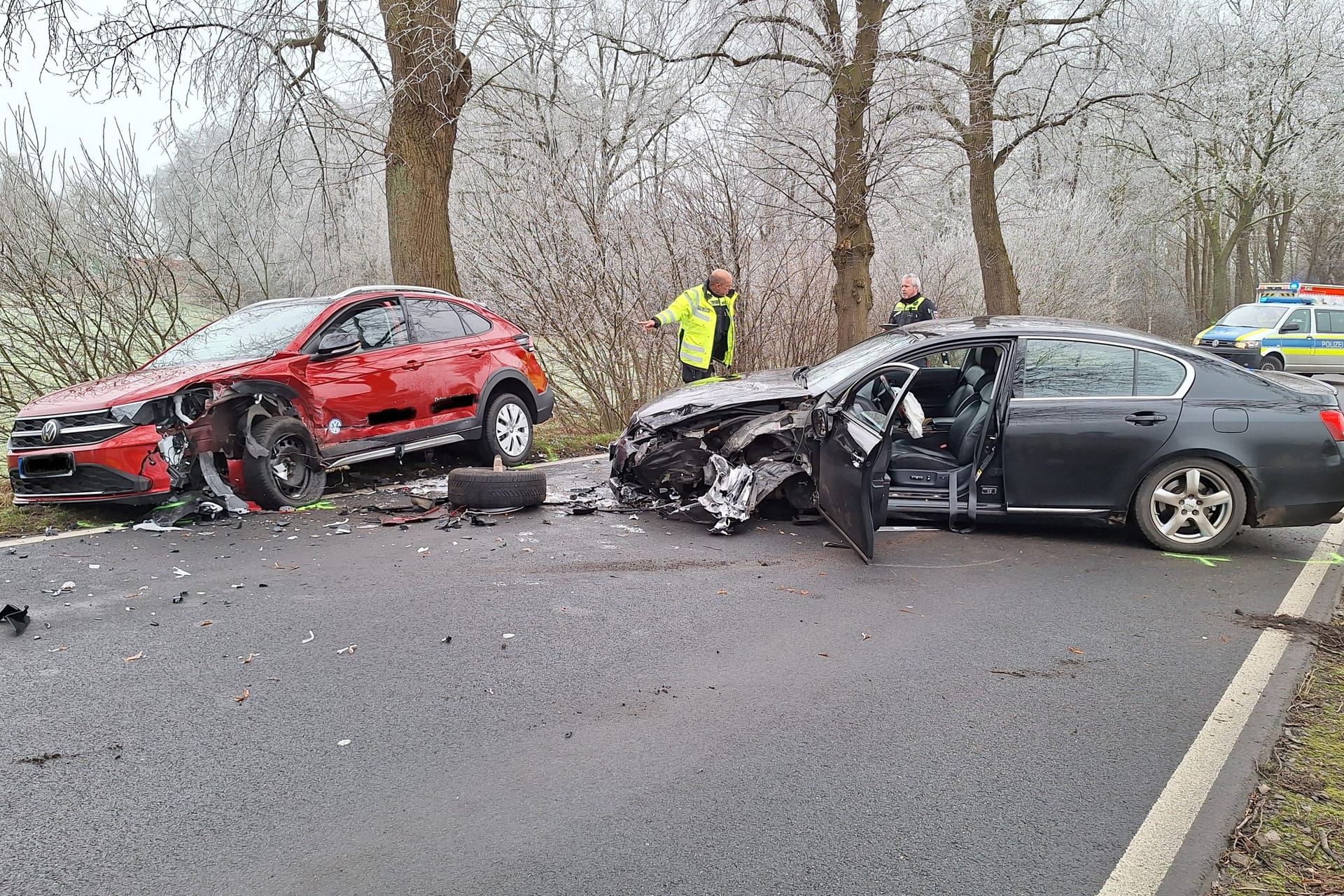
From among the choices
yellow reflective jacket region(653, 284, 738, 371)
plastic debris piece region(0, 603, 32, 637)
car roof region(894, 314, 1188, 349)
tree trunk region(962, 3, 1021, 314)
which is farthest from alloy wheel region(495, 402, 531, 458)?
tree trunk region(962, 3, 1021, 314)

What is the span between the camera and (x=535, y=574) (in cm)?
598

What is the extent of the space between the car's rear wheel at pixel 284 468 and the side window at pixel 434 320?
1673 mm

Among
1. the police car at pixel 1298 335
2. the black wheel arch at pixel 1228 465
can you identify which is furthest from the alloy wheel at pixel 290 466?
the police car at pixel 1298 335

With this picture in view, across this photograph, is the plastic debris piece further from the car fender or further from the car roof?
the car roof

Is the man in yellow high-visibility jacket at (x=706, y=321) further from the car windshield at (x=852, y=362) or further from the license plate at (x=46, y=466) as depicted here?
the license plate at (x=46, y=466)

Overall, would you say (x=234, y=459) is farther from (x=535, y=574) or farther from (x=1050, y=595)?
(x=1050, y=595)

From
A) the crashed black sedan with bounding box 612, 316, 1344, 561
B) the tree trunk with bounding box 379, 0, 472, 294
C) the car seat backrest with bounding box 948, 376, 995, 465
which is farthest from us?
the tree trunk with bounding box 379, 0, 472, 294

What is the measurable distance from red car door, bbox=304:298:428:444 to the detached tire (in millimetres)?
1143

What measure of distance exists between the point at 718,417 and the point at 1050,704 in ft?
12.5

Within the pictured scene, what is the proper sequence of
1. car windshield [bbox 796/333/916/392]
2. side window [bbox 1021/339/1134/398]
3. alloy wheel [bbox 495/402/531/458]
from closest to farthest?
1. side window [bbox 1021/339/1134/398]
2. car windshield [bbox 796/333/916/392]
3. alloy wheel [bbox 495/402/531/458]

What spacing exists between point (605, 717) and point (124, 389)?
17.5ft

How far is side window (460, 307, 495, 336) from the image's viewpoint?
960 cm

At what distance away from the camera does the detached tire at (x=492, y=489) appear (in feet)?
25.1

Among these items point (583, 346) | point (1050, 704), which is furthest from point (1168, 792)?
point (583, 346)
